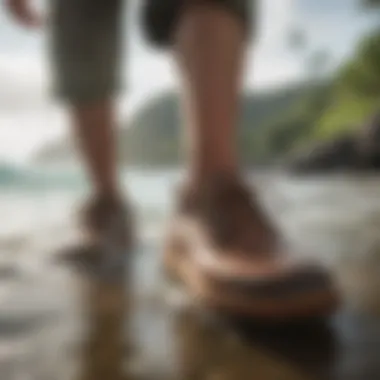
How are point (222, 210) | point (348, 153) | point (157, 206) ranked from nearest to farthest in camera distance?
point (222, 210) → point (157, 206) → point (348, 153)

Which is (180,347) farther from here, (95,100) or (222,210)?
(95,100)

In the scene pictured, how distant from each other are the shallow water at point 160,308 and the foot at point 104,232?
0.06 feet

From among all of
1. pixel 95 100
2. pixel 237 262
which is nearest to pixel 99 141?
pixel 95 100

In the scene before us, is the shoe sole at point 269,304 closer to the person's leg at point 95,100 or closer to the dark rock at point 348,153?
the person's leg at point 95,100

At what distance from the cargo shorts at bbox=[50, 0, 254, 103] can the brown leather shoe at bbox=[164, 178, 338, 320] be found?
0.59ft

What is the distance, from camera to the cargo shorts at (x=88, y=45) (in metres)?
0.78

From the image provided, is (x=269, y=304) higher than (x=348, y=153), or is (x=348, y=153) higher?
(x=348, y=153)

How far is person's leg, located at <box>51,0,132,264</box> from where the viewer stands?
794mm

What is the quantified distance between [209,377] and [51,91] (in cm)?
43

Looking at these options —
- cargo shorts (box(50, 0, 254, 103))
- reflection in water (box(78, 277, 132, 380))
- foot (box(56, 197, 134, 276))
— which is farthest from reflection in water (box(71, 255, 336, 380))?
cargo shorts (box(50, 0, 254, 103))

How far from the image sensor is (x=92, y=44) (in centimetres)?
80

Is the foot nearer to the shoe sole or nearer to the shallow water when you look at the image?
the shallow water

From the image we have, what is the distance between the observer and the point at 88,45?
2.62 ft

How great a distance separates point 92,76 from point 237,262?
1.01 ft
